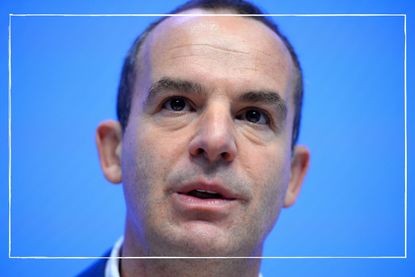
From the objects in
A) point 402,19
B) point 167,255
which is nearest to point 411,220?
point 402,19

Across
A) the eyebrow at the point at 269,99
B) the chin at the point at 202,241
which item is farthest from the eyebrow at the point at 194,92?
the chin at the point at 202,241

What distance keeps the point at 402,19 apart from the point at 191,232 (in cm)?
77

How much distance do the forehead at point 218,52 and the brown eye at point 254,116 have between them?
6 cm

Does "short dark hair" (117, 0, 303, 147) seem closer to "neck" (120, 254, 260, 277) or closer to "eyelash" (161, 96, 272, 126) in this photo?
"eyelash" (161, 96, 272, 126)

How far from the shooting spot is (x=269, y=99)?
115 centimetres

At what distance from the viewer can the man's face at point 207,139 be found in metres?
1.07

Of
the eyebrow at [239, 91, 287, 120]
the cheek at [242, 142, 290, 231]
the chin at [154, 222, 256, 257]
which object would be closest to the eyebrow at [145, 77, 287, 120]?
the eyebrow at [239, 91, 287, 120]

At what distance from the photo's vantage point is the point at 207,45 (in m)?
1.14

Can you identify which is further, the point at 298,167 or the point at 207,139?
the point at 298,167

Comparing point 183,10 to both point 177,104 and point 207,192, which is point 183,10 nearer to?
point 177,104

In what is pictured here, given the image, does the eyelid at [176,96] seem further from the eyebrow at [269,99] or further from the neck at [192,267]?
the neck at [192,267]

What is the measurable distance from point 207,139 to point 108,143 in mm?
304

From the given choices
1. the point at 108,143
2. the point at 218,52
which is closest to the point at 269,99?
the point at 218,52

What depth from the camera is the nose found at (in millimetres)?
1054
